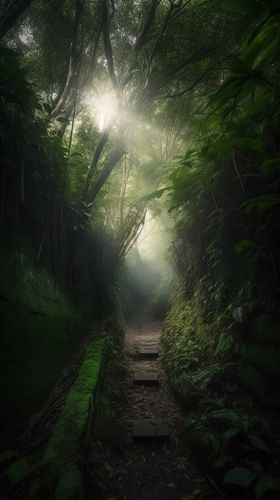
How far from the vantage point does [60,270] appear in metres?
4.00

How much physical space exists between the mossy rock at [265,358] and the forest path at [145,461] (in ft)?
3.55

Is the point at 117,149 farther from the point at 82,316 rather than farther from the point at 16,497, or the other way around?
the point at 16,497

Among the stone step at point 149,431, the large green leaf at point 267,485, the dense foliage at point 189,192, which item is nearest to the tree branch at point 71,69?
the dense foliage at point 189,192

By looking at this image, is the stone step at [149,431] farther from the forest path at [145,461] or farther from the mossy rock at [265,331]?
the mossy rock at [265,331]

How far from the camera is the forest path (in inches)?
82.0

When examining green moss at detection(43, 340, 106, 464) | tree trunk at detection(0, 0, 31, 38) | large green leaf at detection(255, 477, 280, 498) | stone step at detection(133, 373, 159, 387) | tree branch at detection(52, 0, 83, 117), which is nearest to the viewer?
large green leaf at detection(255, 477, 280, 498)

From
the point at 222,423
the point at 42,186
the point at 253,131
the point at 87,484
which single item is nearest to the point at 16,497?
the point at 87,484

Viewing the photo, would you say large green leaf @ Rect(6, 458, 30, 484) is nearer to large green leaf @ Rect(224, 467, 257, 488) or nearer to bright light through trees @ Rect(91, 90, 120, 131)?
large green leaf @ Rect(224, 467, 257, 488)

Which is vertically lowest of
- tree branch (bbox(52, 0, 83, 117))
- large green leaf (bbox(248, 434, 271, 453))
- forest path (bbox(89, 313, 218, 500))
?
forest path (bbox(89, 313, 218, 500))

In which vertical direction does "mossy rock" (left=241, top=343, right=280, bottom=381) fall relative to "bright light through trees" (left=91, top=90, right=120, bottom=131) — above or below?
below

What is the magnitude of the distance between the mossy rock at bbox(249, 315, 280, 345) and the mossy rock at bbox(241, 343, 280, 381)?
6cm

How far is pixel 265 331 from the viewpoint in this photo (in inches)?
99.1

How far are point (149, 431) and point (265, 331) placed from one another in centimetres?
178

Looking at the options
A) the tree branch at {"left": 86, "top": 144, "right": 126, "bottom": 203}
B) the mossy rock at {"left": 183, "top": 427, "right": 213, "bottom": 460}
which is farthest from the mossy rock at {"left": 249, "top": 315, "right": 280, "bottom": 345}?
the tree branch at {"left": 86, "top": 144, "right": 126, "bottom": 203}
